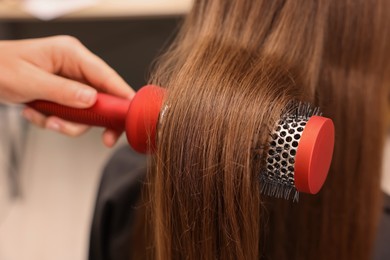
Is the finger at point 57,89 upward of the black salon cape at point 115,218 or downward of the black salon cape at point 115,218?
upward

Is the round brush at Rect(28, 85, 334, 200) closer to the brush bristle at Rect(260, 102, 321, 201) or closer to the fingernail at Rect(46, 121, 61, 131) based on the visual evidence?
the brush bristle at Rect(260, 102, 321, 201)

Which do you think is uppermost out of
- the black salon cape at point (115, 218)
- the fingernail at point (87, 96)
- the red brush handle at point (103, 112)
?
the fingernail at point (87, 96)

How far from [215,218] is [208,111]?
0.38 feet

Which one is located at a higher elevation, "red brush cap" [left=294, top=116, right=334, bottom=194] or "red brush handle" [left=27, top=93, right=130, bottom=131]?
"red brush handle" [left=27, top=93, right=130, bottom=131]

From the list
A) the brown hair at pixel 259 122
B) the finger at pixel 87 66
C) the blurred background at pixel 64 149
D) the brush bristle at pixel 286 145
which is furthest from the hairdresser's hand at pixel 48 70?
the blurred background at pixel 64 149

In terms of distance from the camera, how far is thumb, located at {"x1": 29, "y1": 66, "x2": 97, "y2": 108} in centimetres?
56

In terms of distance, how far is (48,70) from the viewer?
661mm

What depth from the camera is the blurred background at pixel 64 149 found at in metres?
1.54

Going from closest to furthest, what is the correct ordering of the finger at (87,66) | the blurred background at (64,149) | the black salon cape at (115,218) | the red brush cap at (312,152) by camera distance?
the red brush cap at (312,152)
the finger at (87,66)
the black salon cape at (115,218)
the blurred background at (64,149)

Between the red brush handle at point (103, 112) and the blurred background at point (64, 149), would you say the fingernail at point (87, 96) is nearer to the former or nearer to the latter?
the red brush handle at point (103, 112)

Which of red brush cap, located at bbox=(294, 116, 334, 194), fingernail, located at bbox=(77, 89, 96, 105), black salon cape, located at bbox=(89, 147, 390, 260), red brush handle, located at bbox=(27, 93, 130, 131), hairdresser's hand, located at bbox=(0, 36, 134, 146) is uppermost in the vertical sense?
hairdresser's hand, located at bbox=(0, 36, 134, 146)

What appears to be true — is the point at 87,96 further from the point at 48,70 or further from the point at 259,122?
the point at 259,122

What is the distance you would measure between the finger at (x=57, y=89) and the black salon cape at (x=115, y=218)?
0.98ft

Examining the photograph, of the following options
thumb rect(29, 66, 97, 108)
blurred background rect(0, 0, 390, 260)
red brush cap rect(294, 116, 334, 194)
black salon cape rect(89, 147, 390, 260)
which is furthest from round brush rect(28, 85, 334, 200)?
blurred background rect(0, 0, 390, 260)
